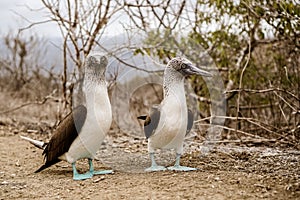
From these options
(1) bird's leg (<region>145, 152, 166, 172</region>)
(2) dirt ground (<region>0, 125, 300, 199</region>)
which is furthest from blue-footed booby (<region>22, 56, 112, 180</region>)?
(1) bird's leg (<region>145, 152, 166, 172</region>)

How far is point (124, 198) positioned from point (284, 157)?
67.7 inches

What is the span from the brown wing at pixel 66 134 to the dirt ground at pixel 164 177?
0.61 feet

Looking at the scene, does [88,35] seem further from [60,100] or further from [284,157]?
[284,157]

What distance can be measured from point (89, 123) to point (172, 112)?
56 centimetres

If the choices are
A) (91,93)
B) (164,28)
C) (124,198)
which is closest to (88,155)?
(91,93)

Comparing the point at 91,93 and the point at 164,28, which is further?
the point at 164,28

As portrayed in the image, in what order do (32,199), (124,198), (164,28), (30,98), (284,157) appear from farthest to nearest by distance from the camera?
1. (30,98)
2. (164,28)
3. (284,157)
4. (32,199)
5. (124,198)

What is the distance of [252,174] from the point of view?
321 centimetres

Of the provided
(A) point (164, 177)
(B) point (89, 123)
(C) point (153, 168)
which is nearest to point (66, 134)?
(B) point (89, 123)

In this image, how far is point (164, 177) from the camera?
3146 mm

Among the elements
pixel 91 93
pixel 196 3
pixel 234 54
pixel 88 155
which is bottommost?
pixel 88 155

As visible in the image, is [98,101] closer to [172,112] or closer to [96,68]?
[96,68]

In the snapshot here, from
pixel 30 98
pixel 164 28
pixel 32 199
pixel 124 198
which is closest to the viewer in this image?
pixel 124 198

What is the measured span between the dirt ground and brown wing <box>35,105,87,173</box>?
0.61ft
